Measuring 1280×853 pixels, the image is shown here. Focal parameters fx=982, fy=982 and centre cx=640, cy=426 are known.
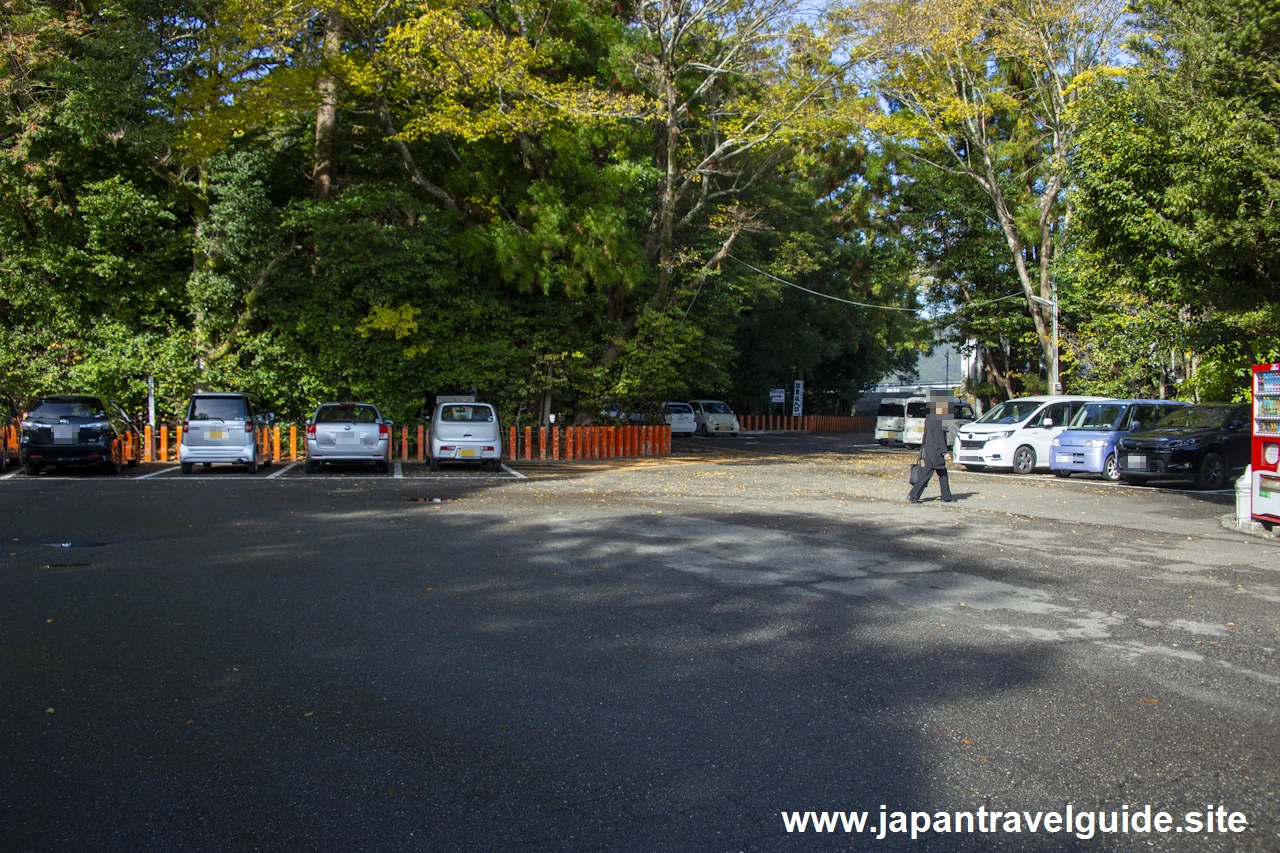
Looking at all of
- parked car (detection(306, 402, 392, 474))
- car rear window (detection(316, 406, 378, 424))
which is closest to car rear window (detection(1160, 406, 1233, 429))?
parked car (detection(306, 402, 392, 474))

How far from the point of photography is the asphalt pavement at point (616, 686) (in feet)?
13.1

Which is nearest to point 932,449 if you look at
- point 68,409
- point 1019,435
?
point 1019,435

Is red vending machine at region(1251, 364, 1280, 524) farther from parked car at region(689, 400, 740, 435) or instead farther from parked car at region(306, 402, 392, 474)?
parked car at region(689, 400, 740, 435)

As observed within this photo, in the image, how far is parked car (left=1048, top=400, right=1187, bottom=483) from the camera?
70.3 feet

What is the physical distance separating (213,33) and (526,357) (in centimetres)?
1144

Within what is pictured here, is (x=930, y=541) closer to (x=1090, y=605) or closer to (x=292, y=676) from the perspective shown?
(x=1090, y=605)

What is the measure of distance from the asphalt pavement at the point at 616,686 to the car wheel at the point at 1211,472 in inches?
330

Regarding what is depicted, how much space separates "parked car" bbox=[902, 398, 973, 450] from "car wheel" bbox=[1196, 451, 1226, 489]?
14893 mm

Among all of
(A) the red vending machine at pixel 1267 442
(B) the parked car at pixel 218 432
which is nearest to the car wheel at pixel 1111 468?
(A) the red vending machine at pixel 1267 442

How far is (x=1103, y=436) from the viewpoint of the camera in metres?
21.5

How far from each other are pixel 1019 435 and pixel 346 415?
15.7m

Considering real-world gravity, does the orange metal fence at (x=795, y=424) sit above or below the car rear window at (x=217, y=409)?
below

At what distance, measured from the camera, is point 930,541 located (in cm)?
1158

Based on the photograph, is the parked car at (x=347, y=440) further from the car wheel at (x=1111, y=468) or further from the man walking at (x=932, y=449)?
the car wheel at (x=1111, y=468)
